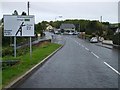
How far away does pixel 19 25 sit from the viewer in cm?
2438

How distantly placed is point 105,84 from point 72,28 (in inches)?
7249

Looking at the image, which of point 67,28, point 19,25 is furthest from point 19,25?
point 67,28

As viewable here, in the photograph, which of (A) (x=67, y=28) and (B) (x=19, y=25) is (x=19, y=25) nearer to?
(B) (x=19, y=25)

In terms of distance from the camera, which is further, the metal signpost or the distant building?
the distant building

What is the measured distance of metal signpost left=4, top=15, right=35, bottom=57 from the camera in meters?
24.1

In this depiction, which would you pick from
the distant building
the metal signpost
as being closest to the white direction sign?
the metal signpost

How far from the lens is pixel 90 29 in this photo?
13025 centimetres

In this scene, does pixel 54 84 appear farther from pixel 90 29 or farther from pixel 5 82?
pixel 90 29

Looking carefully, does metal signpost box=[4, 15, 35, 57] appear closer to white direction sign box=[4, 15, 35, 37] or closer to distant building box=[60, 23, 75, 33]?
white direction sign box=[4, 15, 35, 37]

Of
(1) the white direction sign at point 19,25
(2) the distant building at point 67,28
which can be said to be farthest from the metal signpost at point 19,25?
(2) the distant building at point 67,28

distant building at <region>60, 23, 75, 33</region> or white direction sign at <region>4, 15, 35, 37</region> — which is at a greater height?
distant building at <region>60, 23, 75, 33</region>

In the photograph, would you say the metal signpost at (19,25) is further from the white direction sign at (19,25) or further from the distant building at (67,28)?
the distant building at (67,28)

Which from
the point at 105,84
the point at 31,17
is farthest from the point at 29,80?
the point at 31,17

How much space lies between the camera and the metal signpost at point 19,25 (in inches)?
949
